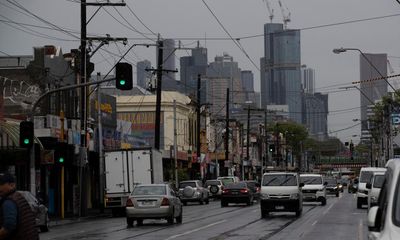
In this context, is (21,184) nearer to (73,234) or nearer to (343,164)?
(73,234)

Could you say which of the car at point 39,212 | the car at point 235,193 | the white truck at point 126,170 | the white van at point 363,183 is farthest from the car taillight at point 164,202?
the car at point 235,193

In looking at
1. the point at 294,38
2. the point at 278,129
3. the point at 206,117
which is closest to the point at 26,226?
the point at 294,38

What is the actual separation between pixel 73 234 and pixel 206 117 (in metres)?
65.0

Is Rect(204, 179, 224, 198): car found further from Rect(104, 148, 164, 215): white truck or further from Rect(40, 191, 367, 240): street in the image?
Rect(40, 191, 367, 240): street

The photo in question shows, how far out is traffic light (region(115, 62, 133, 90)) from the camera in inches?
1145

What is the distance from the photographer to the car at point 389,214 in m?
7.89

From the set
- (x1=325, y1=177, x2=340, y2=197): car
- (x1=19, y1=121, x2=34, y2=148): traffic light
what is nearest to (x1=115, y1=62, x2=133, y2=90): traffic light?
(x1=19, y1=121, x2=34, y2=148): traffic light

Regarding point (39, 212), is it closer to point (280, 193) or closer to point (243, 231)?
point (243, 231)

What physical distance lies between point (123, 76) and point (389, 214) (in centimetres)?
2178

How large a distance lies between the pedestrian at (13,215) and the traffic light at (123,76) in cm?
1994

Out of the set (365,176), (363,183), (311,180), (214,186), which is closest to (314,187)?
(311,180)

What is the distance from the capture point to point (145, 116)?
79.9 metres

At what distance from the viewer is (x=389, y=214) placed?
322 inches

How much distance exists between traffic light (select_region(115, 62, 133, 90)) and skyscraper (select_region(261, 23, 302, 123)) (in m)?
39.5
